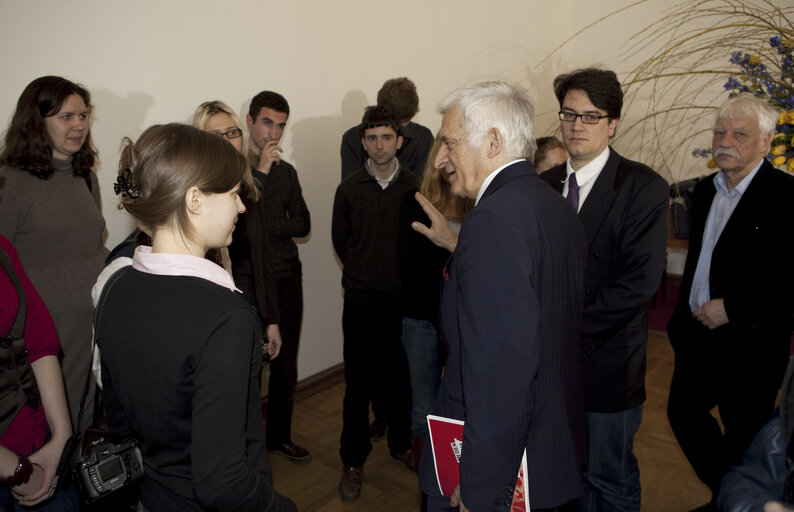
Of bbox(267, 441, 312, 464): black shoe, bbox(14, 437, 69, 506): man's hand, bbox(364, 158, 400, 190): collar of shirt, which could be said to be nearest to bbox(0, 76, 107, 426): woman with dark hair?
bbox(14, 437, 69, 506): man's hand

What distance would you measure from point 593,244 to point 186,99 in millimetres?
2138

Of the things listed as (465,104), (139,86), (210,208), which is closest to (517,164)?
(465,104)

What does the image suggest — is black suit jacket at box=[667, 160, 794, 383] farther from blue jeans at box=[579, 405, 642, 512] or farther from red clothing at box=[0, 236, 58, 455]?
Result: red clothing at box=[0, 236, 58, 455]

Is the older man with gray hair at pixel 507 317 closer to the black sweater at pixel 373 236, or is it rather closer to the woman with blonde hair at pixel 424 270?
the woman with blonde hair at pixel 424 270

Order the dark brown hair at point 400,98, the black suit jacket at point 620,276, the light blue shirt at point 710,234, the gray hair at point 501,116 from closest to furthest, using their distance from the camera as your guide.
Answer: the gray hair at point 501,116
the black suit jacket at point 620,276
the light blue shirt at point 710,234
the dark brown hair at point 400,98

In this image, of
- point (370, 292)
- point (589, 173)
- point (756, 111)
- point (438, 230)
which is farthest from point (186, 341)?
point (756, 111)

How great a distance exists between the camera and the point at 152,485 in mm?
1123

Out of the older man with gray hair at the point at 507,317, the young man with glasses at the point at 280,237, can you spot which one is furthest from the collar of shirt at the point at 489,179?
the young man with glasses at the point at 280,237

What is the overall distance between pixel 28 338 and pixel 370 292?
4.53ft

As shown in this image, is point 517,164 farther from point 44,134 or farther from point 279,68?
point 279,68

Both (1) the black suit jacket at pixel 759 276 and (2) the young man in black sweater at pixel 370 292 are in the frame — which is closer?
(1) the black suit jacket at pixel 759 276

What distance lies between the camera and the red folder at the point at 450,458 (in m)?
1.17

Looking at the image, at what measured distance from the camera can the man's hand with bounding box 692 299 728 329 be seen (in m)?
2.13

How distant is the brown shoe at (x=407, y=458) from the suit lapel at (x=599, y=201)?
58.7 inches
